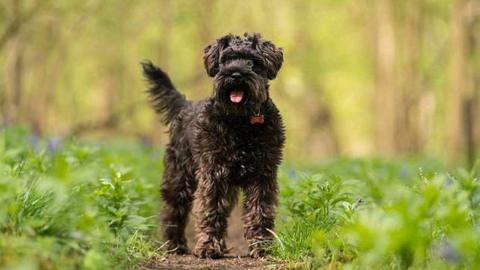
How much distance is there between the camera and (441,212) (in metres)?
4.55

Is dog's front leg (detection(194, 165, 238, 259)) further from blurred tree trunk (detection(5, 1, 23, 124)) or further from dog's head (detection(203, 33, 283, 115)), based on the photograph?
blurred tree trunk (detection(5, 1, 23, 124))

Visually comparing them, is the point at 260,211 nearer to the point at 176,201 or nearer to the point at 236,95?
the point at 236,95

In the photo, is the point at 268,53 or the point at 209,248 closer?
the point at 209,248

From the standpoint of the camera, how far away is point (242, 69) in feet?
20.8

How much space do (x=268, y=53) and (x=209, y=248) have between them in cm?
170

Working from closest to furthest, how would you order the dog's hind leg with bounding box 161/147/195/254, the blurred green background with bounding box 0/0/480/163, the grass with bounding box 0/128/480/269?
1. the grass with bounding box 0/128/480/269
2. the dog's hind leg with bounding box 161/147/195/254
3. the blurred green background with bounding box 0/0/480/163

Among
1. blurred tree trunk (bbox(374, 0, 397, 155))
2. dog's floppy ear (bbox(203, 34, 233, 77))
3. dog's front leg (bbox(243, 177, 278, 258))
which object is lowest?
dog's front leg (bbox(243, 177, 278, 258))

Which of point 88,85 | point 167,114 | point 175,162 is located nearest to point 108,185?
point 175,162

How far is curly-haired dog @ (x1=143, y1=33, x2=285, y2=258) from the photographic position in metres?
6.42

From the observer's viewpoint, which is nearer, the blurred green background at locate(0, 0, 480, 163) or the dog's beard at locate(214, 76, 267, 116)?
the dog's beard at locate(214, 76, 267, 116)

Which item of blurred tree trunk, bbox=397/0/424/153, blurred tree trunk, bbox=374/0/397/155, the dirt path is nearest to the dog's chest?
the dirt path

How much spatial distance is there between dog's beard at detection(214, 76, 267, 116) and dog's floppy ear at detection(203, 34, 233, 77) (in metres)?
0.42

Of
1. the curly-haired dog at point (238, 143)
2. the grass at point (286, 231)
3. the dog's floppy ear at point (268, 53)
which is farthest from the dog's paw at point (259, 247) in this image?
the dog's floppy ear at point (268, 53)

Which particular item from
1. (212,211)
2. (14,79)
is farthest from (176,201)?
(14,79)
